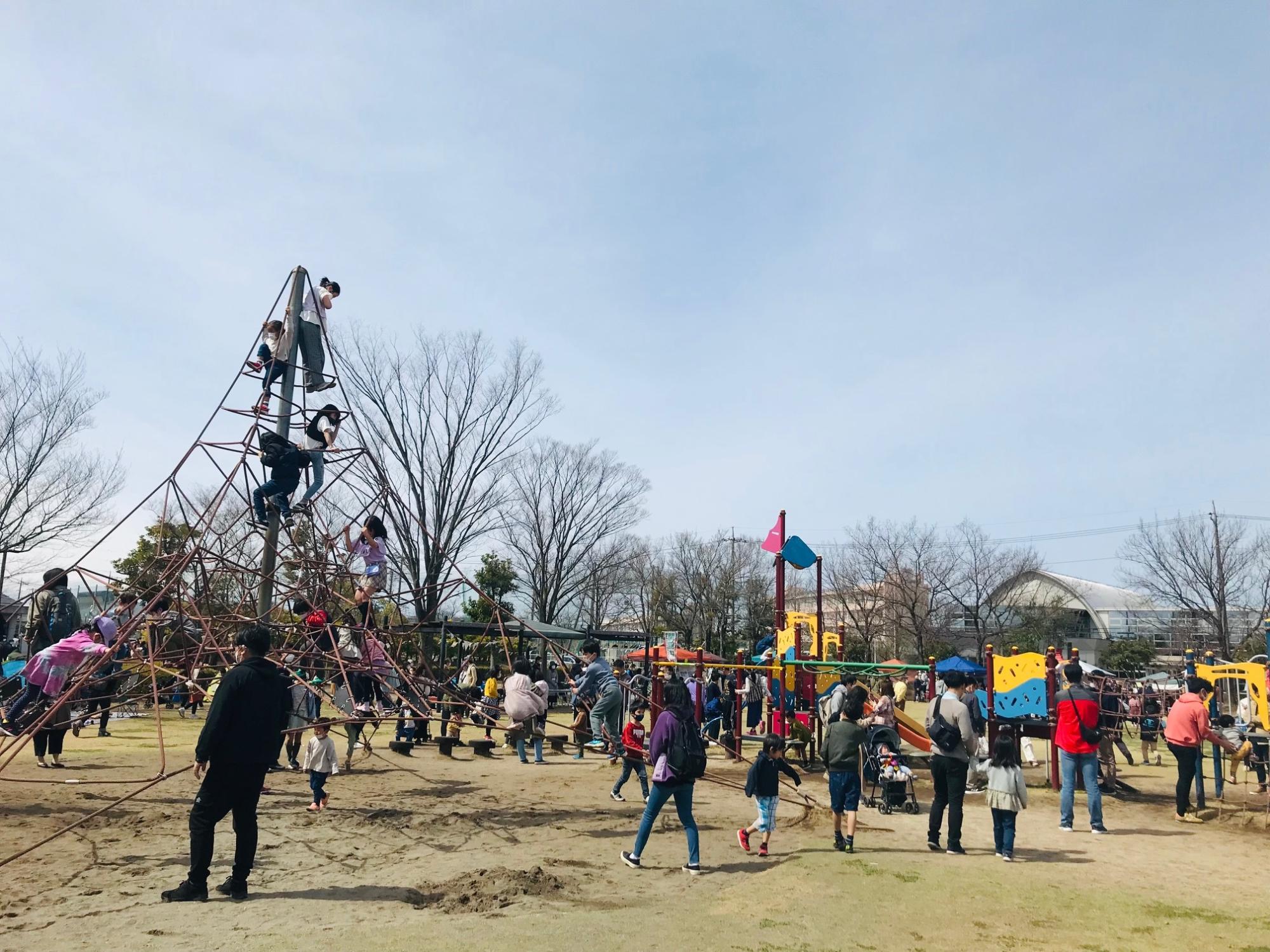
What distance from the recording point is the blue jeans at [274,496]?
8859 millimetres

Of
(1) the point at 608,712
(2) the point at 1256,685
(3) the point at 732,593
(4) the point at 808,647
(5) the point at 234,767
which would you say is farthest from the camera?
(3) the point at 732,593

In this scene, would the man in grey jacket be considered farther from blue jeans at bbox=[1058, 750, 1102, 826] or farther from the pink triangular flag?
the pink triangular flag

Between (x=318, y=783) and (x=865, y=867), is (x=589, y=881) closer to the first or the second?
(x=865, y=867)

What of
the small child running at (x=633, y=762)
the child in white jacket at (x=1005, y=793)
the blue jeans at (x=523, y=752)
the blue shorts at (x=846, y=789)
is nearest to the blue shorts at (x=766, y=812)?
the blue shorts at (x=846, y=789)

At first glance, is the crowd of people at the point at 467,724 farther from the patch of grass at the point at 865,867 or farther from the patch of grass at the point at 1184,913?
the patch of grass at the point at 1184,913

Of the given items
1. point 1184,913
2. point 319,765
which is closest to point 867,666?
point 1184,913

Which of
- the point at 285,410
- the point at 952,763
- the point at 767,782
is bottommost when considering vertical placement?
the point at 767,782

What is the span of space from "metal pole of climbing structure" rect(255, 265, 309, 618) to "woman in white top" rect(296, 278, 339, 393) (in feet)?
0.22

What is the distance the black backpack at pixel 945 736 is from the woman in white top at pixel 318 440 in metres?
6.60

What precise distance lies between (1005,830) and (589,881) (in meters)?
3.73

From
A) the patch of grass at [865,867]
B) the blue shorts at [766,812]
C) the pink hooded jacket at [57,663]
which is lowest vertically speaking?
the patch of grass at [865,867]

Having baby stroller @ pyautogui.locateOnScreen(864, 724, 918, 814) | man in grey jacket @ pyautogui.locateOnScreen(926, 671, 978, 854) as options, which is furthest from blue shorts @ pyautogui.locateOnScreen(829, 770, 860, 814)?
baby stroller @ pyautogui.locateOnScreen(864, 724, 918, 814)

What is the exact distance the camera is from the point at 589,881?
6449 millimetres

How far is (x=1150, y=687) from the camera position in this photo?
20.5 meters
